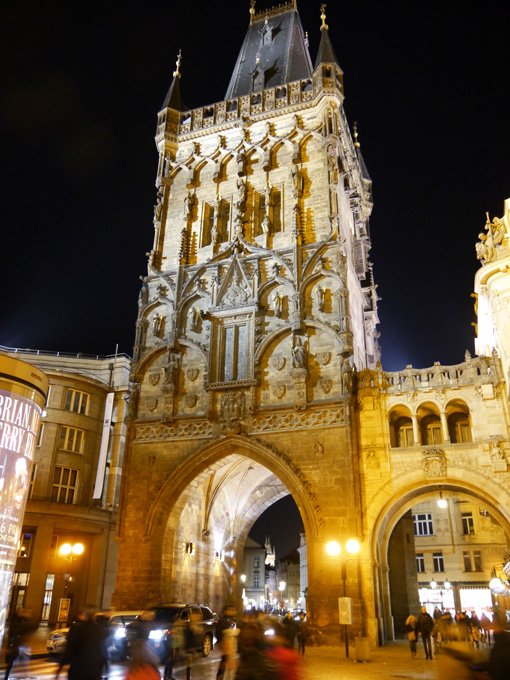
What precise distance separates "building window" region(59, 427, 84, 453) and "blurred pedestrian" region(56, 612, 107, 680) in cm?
2368

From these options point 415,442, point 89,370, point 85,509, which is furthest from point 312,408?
point 89,370

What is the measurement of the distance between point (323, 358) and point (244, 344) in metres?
3.60

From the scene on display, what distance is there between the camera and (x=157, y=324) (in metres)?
26.2

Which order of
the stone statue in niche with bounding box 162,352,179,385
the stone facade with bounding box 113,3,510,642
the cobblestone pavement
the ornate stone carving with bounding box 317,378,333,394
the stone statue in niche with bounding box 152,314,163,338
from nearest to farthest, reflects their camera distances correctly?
the cobblestone pavement
the stone facade with bounding box 113,3,510,642
the ornate stone carving with bounding box 317,378,333,394
the stone statue in niche with bounding box 162,352,179,385
the stone statue in niche with bounding box 152,314,163,338

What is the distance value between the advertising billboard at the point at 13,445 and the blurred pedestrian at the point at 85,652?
21.5ft

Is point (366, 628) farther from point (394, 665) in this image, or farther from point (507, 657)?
point (507, 657)

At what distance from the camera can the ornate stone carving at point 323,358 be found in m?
22.8

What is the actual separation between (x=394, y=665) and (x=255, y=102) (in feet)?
84.6

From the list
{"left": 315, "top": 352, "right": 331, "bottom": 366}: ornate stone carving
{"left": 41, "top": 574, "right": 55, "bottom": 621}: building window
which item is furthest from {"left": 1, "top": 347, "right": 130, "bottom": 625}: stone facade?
{"left": 315, "top": 352, "right": 331, "bottom": 366}: ornate stone carving

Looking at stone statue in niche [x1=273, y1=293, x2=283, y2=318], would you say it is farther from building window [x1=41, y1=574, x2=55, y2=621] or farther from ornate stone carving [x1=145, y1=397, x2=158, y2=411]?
building window [x1=41, y1=574, x2=55, y2=621]

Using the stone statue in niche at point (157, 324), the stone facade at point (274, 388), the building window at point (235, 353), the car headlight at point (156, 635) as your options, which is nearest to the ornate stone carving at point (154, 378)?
the stone facade at point (274, 388)

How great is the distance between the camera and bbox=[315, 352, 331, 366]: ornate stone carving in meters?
22.8

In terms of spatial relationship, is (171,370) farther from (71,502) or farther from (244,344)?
(71,502)

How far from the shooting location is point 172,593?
22359 mm
